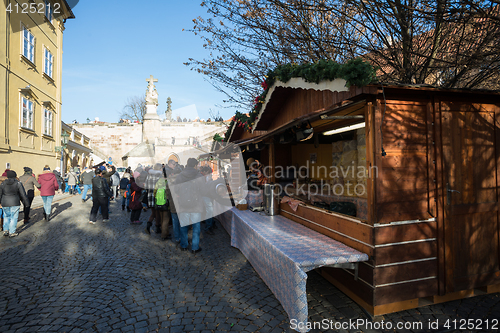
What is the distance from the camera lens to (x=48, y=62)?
57.7ft

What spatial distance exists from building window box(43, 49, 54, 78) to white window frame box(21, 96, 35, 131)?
121 inches

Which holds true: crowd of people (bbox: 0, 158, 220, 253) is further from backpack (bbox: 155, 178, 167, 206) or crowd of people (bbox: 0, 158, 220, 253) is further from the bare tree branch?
the bare tree branch

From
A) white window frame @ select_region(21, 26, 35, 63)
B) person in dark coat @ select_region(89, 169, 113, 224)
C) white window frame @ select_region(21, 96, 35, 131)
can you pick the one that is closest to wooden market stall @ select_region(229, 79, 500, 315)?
person in dark coat @ select_region(89, 169, 113, 224)

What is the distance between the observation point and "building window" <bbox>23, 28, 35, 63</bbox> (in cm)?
1459

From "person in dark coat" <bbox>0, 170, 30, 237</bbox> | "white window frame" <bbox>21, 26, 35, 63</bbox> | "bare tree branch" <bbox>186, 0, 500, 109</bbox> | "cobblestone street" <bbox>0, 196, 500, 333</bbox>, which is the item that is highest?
"white window frame" <bbox>21, 26, 35, 63</bbox>

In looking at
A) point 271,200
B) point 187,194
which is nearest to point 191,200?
point 187,194

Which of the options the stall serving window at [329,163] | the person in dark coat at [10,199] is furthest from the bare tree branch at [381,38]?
the person in dark coat at [10,199]

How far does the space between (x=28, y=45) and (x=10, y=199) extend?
12.1 meters

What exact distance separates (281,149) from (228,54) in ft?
9.82

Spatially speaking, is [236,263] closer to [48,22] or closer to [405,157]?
[405,157]

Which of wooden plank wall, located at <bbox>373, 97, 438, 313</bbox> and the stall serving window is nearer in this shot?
wooden plank wall, located at <bbox>373, 97, 438, 313</bbox>

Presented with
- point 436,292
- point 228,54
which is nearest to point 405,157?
point 436,292

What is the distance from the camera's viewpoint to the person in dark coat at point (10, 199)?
23.2 ft

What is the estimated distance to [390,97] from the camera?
3402 millimetres
